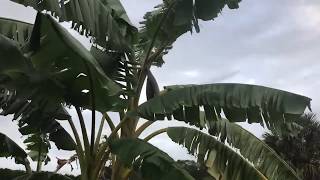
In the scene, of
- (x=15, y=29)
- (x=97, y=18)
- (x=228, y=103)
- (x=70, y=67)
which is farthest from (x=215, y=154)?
(x=15, y=29)

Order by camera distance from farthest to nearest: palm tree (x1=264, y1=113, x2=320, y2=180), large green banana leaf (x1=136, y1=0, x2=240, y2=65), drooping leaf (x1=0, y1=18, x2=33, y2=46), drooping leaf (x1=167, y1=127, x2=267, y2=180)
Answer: palm tree (x1=264, y1=113, x2=320, y2=180) → drooping leaf (x1=0, y1=18, x2=33, y2=46) → drooping leaf (x1=167, y1=127, x2=267, y2=180) → large green banana leaf (x1=136, y1=0, x2=240, y2=65)

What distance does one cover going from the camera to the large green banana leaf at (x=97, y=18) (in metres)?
5.72

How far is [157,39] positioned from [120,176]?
7.13 feet

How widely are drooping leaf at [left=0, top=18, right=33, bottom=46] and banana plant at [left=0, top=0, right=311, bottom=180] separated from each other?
0.05ft

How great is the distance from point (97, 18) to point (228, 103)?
185cm

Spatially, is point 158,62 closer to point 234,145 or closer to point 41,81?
point 234,145

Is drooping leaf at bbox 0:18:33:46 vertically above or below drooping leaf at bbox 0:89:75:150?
above

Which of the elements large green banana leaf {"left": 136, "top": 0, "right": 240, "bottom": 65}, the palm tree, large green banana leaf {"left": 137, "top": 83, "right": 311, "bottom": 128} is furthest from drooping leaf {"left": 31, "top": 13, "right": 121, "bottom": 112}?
the palm tree

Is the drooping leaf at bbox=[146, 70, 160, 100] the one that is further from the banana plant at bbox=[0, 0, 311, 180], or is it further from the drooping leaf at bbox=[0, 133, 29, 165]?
the drooping leaf at bbox=[0, 133, 29, 165]

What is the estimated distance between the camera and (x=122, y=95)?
6879 millimetres

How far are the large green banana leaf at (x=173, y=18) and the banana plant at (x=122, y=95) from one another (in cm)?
1

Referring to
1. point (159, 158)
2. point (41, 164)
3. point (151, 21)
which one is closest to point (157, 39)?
point (151, 21)

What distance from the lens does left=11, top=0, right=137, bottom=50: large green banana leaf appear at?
18.8 ft

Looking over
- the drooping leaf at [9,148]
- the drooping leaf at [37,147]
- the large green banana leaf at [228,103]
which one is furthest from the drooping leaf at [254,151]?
the drooping leaf at [37,147]
